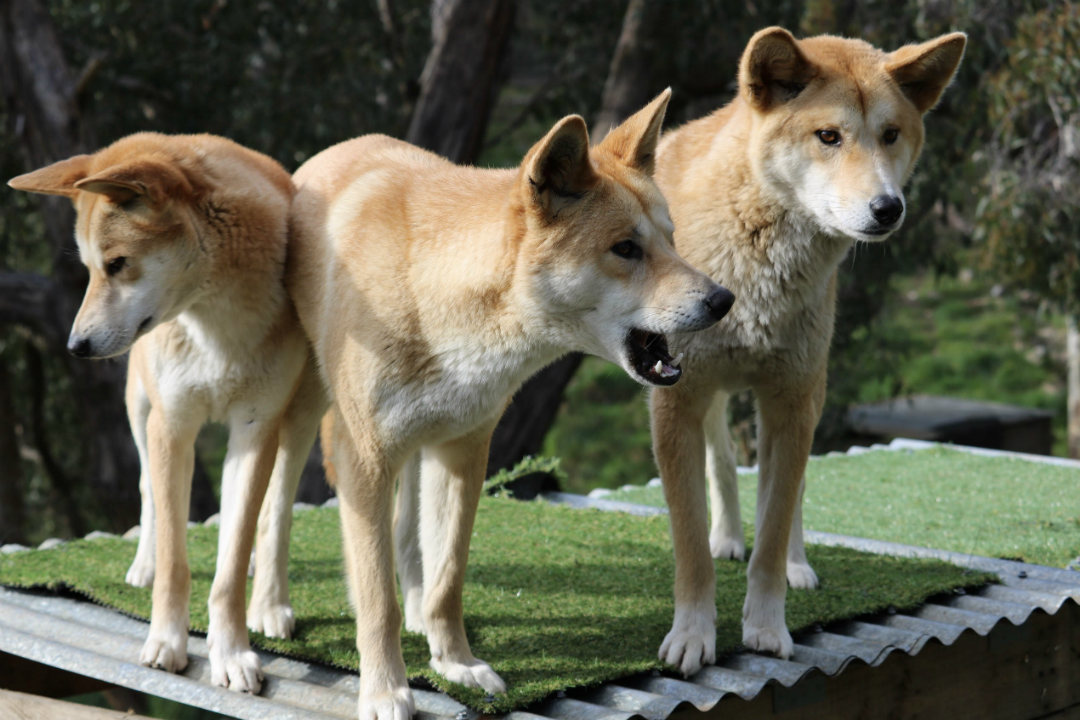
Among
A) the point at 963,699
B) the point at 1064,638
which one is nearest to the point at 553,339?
the point at 963,699

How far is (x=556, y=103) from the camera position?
36.2 ft

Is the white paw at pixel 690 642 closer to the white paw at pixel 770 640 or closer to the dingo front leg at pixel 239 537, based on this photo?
the white paw at pixel 770 640

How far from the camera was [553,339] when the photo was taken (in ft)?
11.0

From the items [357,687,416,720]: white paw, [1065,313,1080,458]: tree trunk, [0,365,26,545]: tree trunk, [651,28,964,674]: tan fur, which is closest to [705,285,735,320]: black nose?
[651,28,964,674]: tan fur

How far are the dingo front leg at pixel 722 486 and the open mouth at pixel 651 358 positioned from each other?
139 centimetres

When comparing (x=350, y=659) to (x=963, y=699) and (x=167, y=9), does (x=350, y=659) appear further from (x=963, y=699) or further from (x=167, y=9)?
(x=167, y=9)

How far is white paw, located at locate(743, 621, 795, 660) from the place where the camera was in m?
3.83

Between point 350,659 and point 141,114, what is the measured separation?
786cm

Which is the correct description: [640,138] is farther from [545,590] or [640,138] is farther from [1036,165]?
[1036,165]

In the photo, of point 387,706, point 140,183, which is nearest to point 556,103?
point 140,183

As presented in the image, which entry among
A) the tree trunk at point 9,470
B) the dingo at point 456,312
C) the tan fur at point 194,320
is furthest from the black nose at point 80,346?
the tree trunk at point 9,470

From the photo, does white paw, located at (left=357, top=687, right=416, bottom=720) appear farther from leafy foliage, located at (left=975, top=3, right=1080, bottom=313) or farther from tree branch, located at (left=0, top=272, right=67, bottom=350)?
tree branch, located at (left=0, top=272, right=67, bottom=350)

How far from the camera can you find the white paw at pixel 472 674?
352 cm

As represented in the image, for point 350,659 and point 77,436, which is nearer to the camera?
point 350,659
